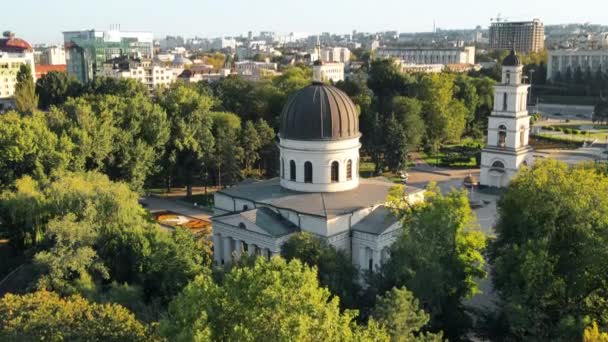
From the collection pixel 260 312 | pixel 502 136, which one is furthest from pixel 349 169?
pixel 502 136

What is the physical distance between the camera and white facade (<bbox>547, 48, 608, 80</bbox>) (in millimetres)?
125000

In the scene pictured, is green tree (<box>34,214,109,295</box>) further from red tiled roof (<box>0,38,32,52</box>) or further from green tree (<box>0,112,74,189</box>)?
red tiled roof (<box>0,38,32,52</box>)

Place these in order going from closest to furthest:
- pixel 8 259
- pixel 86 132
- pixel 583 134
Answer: pixel 8 259, pixel 86 132, pixel 583 134

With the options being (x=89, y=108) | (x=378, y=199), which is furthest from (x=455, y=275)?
(x=89, y=108)

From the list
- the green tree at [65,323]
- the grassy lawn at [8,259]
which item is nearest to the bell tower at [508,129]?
the grassy lawn at [8,259]

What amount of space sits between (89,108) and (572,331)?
3487cm

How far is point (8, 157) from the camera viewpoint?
37500 millimetres

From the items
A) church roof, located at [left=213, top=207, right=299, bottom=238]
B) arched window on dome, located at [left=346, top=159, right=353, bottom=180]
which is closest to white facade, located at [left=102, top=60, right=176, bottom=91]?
arched window on dome, located at [left=346, top=159, right=353, bottom=180]

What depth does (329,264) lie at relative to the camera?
23.0 m

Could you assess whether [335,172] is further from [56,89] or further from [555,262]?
[56,89]

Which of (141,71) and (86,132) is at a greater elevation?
(141,71)

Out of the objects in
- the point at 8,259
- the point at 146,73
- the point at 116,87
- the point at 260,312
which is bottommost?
the point at 8,259

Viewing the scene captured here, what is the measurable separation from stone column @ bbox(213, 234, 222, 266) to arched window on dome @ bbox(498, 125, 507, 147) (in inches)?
1047

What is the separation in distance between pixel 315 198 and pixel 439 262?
29.7 ft
